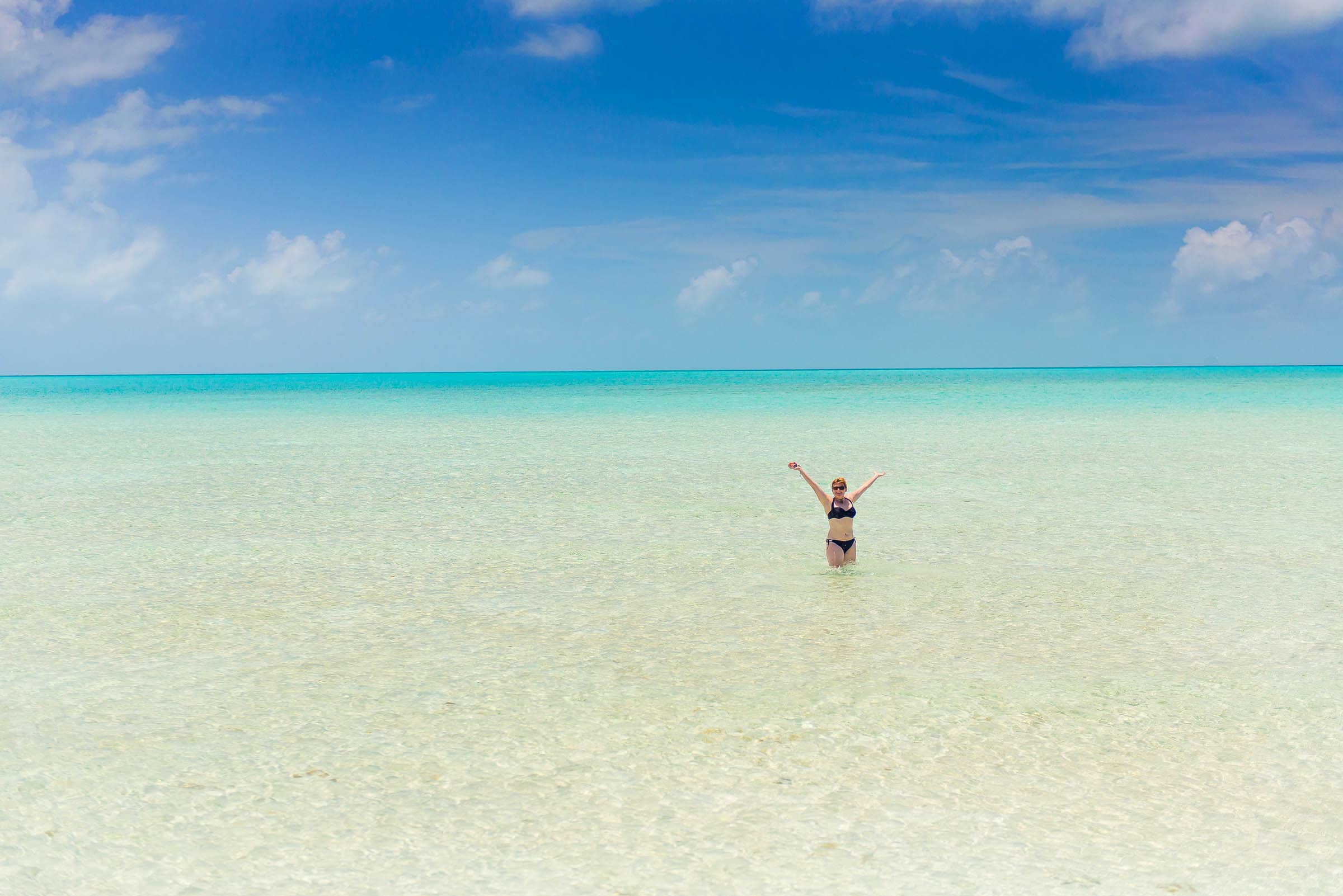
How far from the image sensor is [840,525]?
954 cm

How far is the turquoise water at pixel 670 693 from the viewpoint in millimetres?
4301

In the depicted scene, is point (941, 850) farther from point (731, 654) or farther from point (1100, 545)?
point (1100, 545)

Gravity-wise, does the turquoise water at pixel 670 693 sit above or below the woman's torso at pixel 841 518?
below

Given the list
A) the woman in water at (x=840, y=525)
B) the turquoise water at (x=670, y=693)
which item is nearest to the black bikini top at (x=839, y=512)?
the woman in water at (x=840, y=525)

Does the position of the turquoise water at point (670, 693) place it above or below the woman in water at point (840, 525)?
below

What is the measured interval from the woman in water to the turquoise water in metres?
0.23

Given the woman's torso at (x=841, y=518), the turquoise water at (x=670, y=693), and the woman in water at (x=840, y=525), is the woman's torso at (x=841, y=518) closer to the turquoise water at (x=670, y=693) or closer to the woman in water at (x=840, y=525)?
the woman in water at (x=840, y=525)

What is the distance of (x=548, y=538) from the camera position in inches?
447

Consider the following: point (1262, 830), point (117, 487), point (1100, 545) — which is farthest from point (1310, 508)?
point (117, 487)

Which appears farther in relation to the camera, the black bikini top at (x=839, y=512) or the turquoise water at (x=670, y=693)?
the black bikini top at (x=839, y=512)

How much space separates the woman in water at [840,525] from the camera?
937 cm

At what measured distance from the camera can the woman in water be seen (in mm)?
9367

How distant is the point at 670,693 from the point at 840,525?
369 cm

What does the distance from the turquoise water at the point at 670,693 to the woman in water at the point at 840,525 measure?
0.75ft
